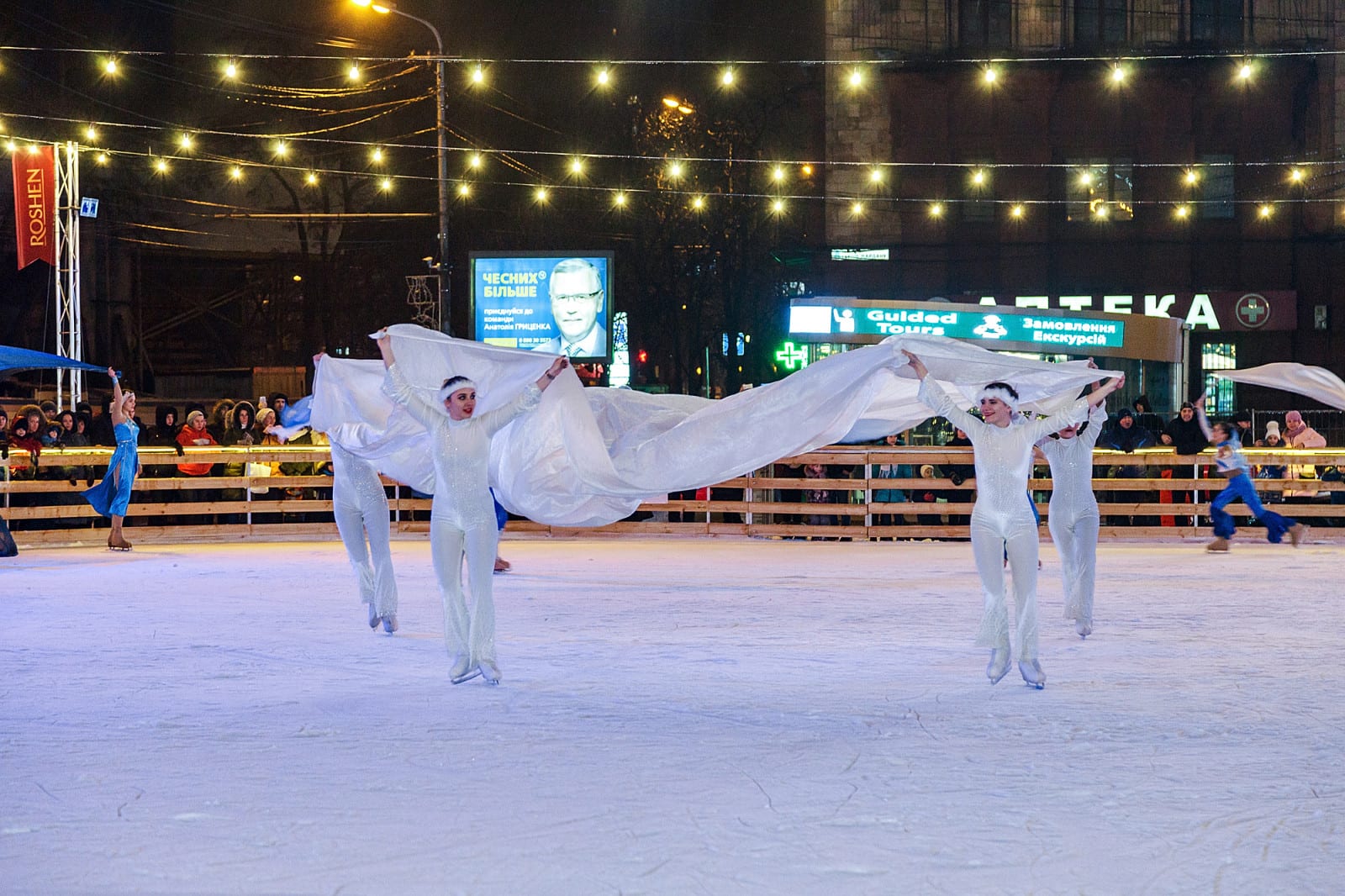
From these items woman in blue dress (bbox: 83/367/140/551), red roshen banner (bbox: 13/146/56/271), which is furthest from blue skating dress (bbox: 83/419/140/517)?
red roshen banner (bbox: 13/146/56/271)

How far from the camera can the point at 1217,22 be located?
32.9 meters

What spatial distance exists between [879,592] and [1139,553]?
555 centimetres

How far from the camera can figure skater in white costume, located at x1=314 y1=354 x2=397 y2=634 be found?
1020 centimetres

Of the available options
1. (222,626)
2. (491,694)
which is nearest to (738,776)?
(491,694)

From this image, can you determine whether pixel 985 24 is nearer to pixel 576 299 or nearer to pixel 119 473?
pixel 576 299

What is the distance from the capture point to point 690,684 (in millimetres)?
8148

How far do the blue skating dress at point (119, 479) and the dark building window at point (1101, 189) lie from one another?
23.0 meters

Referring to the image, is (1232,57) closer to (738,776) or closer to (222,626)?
(222,626)

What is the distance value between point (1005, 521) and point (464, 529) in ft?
9.88

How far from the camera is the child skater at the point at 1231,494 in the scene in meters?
16.2

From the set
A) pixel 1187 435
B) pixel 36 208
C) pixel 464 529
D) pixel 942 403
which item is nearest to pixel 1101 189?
pixel 1187 435

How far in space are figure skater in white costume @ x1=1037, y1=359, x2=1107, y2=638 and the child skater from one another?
246 inches

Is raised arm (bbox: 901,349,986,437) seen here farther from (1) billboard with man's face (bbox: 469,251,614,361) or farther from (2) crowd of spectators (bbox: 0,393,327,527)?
(1) billboard with man's face (bbox: 469,251,614,361)

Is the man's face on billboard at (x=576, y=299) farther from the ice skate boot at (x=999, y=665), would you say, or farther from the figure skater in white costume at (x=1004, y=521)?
the ice skate boot at (x=999, y=665)
